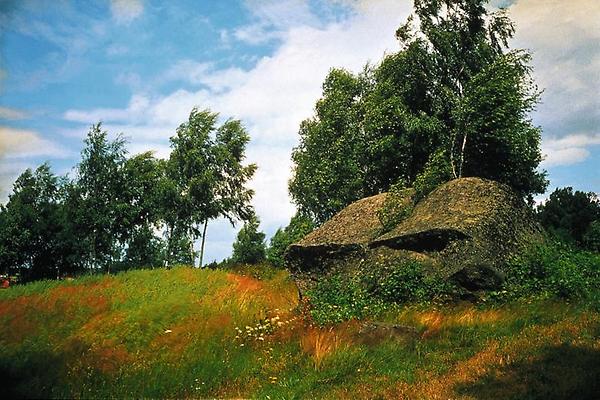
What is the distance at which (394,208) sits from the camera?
746 inches

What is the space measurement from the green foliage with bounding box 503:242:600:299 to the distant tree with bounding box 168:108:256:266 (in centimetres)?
3063

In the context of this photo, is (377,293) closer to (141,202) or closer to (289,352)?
(289,352)

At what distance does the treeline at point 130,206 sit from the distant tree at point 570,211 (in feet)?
101

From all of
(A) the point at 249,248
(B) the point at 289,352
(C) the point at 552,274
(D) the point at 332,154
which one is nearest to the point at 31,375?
(B) the point at 289,352

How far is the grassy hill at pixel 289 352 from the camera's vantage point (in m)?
8.15

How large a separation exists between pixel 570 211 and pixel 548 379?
43119mm

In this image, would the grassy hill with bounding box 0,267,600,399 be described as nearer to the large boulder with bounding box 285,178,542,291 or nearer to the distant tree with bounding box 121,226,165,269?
the large boulder with bounding box 285,178,542,291

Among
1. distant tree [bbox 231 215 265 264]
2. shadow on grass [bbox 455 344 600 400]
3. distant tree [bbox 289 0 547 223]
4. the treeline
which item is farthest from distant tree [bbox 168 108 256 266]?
shadow on grass [bbox 455 344 600 400]

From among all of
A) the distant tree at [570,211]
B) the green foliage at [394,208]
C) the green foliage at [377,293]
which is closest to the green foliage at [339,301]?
the green foliage at [377,293]

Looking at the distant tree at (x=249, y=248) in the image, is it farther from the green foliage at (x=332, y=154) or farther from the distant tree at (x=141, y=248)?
the green foliage at (x=332, y=154)

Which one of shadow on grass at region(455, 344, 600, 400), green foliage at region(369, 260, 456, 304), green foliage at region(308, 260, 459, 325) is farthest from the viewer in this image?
green foliage at region(369, 260, 456, 304)

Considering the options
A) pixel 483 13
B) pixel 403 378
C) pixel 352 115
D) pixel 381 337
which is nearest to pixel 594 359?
pixel 403 378

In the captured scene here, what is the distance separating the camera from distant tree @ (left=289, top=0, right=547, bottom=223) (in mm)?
23531

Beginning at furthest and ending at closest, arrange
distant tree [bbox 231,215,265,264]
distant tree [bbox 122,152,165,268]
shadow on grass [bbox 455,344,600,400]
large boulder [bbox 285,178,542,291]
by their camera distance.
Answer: distant tree [bbox 231,215,265,264], distant tree [bbox 122,152,165,268], large boulder [bbox 285,178,542,291], shadow on grass [bbox 455,344,600,400]
